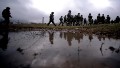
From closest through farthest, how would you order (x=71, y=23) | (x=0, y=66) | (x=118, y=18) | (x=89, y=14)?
(x=0, y=66) < (x=118, y=18) < (x=89, y=14) < (x=71, y=23)

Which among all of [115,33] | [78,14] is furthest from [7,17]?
[78,14]

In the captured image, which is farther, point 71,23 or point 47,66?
point 71,23

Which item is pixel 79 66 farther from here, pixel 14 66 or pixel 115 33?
pixel 115 33

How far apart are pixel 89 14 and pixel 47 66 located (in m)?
60.4

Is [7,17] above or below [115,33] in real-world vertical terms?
above

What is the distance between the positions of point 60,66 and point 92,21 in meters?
63.3

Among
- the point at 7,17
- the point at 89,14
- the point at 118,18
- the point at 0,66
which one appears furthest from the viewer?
the point at 89,14

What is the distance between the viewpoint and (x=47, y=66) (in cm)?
901

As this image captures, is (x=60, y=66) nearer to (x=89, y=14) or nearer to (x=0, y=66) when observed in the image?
(x=0, y=66)

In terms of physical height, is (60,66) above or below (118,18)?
below

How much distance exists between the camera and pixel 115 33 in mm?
30281

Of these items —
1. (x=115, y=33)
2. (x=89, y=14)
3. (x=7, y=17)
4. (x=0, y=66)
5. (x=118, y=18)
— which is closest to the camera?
(x=0, y=66)

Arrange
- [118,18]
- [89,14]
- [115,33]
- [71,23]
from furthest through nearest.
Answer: [71,23], [89,14], [118,18], [115,33]

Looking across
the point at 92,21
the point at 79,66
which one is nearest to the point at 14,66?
the point at 79,66
